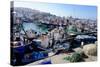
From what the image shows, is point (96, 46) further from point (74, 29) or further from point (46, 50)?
point (46, 50)

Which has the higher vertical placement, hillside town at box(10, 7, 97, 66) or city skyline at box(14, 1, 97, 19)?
city skyline at box(14, 1, 97, 19)

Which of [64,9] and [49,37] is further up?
[64,9]

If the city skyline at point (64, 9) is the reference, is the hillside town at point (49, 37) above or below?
below

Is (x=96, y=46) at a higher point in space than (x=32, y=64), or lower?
higher

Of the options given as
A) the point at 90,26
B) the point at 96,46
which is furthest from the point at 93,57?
the point at 90,26

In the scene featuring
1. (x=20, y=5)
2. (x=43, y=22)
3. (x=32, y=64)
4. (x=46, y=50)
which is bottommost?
(x=32, y=64)
